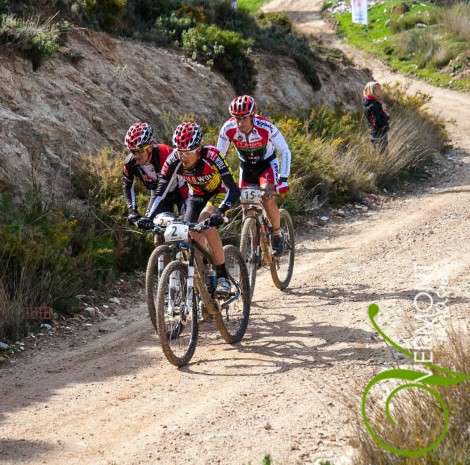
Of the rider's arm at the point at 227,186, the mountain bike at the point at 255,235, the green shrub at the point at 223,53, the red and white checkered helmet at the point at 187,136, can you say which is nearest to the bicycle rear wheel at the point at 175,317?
the rider's arm at the point at 227,186

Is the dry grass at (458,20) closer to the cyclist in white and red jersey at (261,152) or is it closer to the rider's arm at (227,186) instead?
the cyclist in white and red jersey at (261,152)

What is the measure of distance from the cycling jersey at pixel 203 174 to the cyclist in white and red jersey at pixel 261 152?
1215mm

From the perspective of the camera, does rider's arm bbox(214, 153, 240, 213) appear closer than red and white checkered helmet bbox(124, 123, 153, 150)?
Yes

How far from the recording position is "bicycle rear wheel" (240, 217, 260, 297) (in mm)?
8508

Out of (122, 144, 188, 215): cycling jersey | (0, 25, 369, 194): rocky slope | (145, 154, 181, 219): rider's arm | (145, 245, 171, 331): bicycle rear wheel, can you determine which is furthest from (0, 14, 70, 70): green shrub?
(145, 245, 171, 331): bicycle rear wheel

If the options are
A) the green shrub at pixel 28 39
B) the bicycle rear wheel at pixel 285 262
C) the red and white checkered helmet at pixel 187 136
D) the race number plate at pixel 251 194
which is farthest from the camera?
the green shrub at pixel 28 39

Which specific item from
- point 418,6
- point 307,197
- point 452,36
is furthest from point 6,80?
point 418,6

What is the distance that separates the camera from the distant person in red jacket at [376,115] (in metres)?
15.6

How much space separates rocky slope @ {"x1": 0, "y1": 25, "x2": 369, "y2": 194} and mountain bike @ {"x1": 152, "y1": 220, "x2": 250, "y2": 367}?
3723 mm

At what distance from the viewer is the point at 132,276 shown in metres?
9.68

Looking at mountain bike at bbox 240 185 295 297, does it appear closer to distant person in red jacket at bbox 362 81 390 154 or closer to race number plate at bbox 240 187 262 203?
race number plate at bbox 240 187 262 203

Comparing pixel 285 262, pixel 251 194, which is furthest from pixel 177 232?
pixel 285 262

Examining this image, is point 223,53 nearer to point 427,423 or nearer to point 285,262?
point 285,262

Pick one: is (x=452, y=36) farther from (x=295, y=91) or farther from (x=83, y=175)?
(x=83, y=175)
